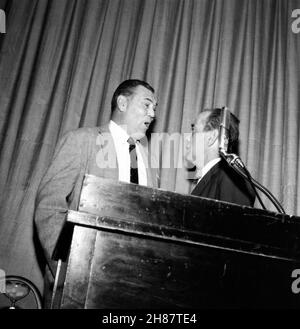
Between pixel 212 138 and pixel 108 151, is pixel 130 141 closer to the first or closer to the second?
pixel 108 151

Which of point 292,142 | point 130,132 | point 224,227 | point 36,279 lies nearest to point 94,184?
point 224,227

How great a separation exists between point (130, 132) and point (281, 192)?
968 millimetres

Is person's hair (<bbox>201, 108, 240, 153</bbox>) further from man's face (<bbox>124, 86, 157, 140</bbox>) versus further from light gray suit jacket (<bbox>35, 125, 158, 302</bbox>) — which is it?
light gray suit jacket (<bbox>35, 125, 158, 302</bbox>)

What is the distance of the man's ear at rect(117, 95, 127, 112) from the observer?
221 centimetres

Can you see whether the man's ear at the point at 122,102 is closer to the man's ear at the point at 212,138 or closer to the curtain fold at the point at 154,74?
the curtain fold at the point at 154,74

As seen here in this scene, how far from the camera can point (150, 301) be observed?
0.81m

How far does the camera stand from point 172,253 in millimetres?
864

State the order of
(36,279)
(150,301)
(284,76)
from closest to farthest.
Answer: (150,301), (36,279), (284,76)

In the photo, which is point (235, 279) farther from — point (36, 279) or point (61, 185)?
point (36, 279)

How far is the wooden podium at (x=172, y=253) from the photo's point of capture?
2.64 feet

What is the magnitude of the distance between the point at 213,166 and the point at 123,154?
47cm

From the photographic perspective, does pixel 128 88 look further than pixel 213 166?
Yes

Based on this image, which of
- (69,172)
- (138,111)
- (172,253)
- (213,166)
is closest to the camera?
(172,253)

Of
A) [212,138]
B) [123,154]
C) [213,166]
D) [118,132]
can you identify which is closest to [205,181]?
[213,166]
